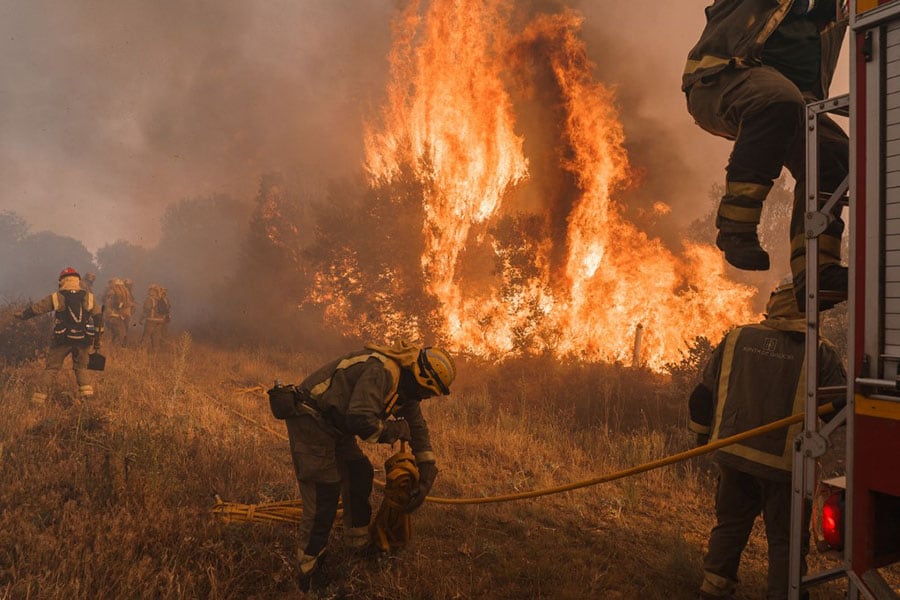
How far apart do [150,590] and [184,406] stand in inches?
218

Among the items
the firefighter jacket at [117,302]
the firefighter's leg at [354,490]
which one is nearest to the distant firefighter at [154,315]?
the firefighter jacket at [117,302]

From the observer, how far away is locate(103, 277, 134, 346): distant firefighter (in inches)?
690

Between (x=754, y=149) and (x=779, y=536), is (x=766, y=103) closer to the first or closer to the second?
(x=754, y=149)

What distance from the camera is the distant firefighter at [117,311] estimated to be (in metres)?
17.5

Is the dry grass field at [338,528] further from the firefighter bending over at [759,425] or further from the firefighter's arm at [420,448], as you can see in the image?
the firefighter bending over at [759,425]

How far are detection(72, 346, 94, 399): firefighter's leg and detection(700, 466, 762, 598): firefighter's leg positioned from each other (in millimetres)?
10010

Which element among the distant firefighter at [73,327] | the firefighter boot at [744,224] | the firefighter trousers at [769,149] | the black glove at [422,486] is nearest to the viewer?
the firefighter trousers at [769,149]

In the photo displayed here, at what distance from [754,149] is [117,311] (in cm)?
2008

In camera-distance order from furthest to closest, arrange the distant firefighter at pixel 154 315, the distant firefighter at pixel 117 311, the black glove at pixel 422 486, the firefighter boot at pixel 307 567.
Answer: the distant firefighter at pixel 117 311 → the distant firefighter at pixel 154 315 → the black glove at pixel 422 486 → the firefighter boot at pixel 307 567

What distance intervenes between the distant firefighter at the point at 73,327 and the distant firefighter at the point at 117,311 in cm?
875

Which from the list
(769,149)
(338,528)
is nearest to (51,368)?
(338,528)

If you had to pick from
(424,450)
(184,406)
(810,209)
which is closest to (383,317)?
(184,406)

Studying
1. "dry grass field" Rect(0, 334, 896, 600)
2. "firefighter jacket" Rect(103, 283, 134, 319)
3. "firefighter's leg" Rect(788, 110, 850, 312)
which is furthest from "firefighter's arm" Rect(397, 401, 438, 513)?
"firefighter jacket" Rect(103, 283, 134, 319)

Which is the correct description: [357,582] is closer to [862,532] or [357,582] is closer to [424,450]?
[424,450]
